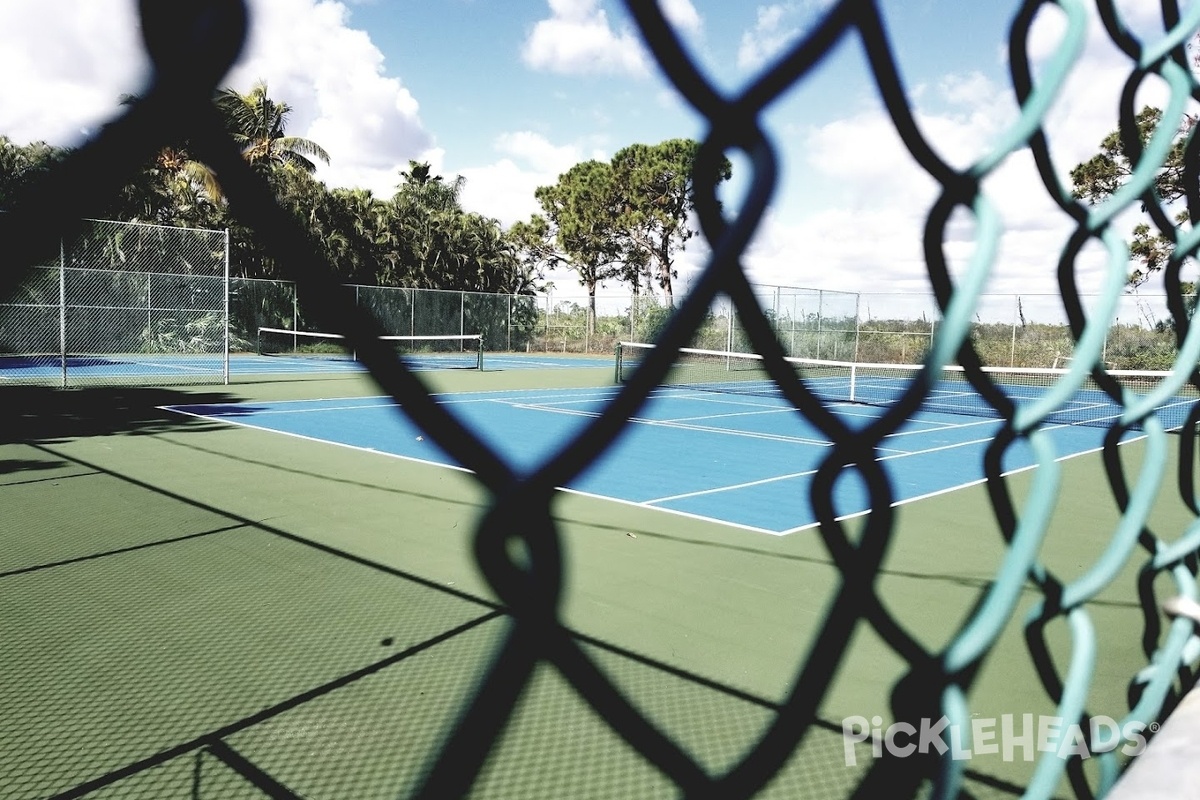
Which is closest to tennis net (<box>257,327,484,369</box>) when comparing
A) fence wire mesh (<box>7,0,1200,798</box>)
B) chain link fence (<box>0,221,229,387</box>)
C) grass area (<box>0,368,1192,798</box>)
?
chain link fence (<box>0,221,229,387</box>)

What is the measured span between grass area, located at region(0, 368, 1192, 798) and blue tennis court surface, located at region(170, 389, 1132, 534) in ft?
2.20

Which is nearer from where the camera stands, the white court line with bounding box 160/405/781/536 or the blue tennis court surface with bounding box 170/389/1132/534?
the white court line with bounding box 160/405/781/536

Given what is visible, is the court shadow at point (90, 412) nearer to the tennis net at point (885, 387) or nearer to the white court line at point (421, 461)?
the white court line at point (421, 461)

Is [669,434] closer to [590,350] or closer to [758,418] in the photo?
[758,418]

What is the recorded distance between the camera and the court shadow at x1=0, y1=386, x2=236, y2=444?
10.1 m

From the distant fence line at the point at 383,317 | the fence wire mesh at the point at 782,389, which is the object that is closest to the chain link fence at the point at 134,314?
the distant fence line at the point at 383,317

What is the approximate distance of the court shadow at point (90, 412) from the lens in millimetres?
10125

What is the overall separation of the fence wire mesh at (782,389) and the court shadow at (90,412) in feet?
34.1

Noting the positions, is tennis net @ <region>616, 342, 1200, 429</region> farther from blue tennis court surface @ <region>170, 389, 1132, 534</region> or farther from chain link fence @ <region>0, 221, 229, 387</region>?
chain link fence @ <region>0, 221, 229, 387</region>

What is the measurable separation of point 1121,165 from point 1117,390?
19193mm

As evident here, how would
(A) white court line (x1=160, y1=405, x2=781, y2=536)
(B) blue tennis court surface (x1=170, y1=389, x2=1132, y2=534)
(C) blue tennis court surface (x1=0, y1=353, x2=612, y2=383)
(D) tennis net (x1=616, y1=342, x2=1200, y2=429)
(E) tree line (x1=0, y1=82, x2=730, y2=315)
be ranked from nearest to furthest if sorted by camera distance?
(A) white court line (x1=160, y1=405, x2=781, y2=536), (B) blue tennis court surface (x1=170, y1=389, x2=1132, y2=534), (D) tennis net (x1=616, y1=342, x2=1200, y2=429), (C) blue tennis court surface (x1=0, y1=353, x2=612, y2=383), (E) tree line (x1=0, y1=82, x2=730, y2=315)

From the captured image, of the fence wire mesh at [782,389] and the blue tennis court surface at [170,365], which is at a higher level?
the fence wire mesh at [782,389]

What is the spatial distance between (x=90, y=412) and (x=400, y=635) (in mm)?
9905

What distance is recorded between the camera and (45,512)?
6.08 meters
